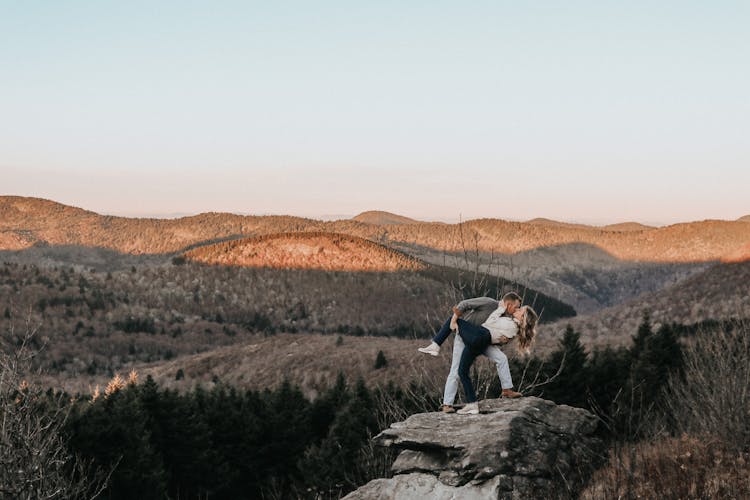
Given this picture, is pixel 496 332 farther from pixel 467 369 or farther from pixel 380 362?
pixel 380 362

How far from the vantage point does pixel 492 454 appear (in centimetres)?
1252

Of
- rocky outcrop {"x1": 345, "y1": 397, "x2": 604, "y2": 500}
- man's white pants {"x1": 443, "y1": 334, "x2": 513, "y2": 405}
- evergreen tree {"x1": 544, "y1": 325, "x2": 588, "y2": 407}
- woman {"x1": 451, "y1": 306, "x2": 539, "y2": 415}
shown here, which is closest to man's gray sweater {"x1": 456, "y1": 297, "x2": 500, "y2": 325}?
woman {"x1": 451, "y1": 306, "x2": 539, "y2": 415}

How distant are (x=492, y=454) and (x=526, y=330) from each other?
103 inches

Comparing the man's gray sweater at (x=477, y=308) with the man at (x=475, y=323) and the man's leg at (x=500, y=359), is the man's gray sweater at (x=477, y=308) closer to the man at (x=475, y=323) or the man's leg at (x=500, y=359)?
the man at (x=475, y=323)

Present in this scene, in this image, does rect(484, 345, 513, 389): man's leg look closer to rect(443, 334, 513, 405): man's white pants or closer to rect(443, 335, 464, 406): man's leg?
rect(443, 334, 513, 405): man's white pants

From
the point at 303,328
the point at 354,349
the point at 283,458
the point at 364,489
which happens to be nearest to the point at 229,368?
the point at 354,349

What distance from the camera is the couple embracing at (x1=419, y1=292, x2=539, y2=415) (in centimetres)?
1358

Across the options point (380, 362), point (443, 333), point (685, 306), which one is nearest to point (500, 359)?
point (443, 333)

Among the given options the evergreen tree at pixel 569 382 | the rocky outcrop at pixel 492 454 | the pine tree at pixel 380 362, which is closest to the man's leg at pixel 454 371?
the rocky outcrop at pixel 492 454

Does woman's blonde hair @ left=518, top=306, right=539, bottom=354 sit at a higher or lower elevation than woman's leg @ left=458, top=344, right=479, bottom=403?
higher

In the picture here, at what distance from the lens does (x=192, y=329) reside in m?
185

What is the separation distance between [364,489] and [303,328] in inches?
7418

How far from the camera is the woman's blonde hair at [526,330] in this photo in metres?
13.6

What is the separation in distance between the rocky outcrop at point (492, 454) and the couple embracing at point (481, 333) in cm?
66
